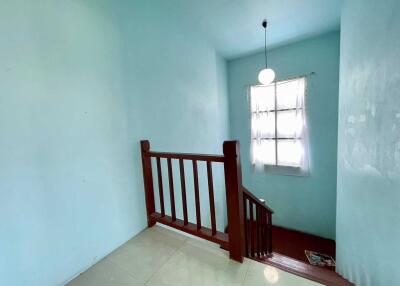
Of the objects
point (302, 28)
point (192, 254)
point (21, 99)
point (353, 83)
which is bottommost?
point (192, 254)

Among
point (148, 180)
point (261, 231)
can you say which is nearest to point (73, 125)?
point (148, 180)

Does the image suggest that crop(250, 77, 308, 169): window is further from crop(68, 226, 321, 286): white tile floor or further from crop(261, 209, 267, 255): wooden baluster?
crop(68, 226, 321, 286): white tile floor

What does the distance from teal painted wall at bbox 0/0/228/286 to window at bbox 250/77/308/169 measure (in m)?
2.20

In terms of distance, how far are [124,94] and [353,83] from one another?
78.9 inches

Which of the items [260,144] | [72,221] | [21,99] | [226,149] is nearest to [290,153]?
[260,144]

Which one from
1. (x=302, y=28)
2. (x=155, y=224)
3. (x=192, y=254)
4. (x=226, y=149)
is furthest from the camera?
(x=302, y=28)

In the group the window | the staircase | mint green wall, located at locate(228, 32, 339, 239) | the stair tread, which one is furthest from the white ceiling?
the stair tread

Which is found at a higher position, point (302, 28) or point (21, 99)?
point (302, 28)

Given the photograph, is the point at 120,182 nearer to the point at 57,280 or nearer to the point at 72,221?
the point at 72,221

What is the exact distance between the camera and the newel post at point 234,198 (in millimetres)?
1246

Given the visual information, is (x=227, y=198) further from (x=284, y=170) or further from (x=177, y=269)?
(x=284, y=170)

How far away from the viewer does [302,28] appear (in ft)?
8.92

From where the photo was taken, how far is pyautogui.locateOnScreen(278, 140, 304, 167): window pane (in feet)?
10.9

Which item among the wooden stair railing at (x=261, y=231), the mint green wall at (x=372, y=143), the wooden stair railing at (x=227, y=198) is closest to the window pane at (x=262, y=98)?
the mint green wall at (x=372, y=143)
